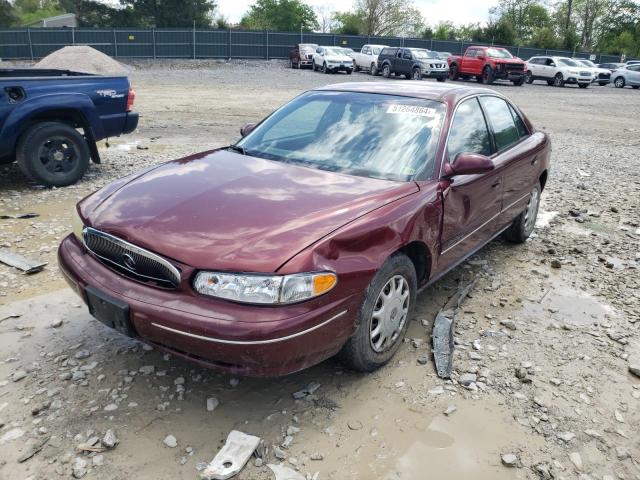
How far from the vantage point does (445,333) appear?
373cm

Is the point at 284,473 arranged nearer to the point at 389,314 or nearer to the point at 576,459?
the point at 389,314

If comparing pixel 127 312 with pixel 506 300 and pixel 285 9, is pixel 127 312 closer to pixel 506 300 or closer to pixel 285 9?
pixel 506 300

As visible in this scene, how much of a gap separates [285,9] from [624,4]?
40754 mm

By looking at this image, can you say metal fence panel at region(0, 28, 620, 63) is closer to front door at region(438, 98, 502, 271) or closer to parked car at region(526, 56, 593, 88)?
parked car at region(526, 56, 593, 88)

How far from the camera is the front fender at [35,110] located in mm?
6098

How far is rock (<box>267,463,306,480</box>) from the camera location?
248cm

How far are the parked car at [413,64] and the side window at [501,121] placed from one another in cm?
2389

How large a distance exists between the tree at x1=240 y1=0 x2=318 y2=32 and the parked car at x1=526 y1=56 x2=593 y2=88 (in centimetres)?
4111

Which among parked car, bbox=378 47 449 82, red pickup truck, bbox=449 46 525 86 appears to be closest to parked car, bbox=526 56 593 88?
red pickup truck, bbox=449 46 525 86

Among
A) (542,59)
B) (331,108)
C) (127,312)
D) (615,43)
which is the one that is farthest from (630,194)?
(615,43)

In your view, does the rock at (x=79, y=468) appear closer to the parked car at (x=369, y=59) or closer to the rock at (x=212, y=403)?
the rock at (x=212, y=403)

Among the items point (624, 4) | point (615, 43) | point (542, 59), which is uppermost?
point (624, 4)

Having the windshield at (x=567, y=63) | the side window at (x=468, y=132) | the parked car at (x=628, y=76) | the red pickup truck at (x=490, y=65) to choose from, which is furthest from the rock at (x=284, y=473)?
the parked car at (x=628, y=76)

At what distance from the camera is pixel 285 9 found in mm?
70062
